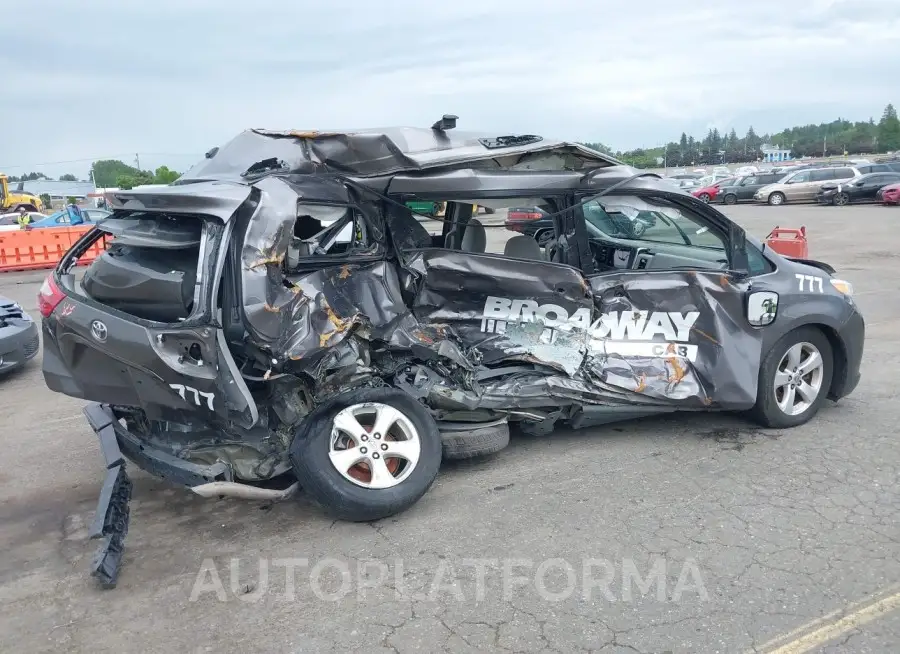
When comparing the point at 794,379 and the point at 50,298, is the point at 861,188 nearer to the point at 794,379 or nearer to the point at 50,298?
the point at 794,379

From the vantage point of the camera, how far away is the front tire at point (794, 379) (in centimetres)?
508

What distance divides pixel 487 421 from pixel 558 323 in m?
0.79

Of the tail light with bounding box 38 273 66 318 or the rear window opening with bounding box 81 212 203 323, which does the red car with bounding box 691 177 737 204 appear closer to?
the rear window opening with bounding box 81 212 203 323

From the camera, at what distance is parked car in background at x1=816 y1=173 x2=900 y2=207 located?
29359 mm

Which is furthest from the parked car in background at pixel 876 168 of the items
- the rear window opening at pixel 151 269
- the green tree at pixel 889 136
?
the green tree at pixel 889 136

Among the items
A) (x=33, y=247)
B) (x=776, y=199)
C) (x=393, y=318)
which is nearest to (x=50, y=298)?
(x=393, y=318)

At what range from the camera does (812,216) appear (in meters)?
25.2

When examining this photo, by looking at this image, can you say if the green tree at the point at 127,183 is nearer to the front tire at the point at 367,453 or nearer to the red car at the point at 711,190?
the front tire at the point at 367,453

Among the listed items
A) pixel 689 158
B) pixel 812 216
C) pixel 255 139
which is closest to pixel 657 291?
pixel 255 139

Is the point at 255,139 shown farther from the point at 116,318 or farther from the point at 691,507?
the point at 691,507

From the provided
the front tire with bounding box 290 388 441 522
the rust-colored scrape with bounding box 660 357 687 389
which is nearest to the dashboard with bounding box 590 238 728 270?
the rust-colored scrape with bounding box 660 357 687 389

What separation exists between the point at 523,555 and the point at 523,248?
2.11 meters

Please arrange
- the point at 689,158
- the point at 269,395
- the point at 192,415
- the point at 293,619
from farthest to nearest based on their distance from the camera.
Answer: the point at 689,158, the point at 269,395, the point at 192,415, the point at 293,619

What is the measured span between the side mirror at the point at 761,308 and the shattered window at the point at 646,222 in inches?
16.9
